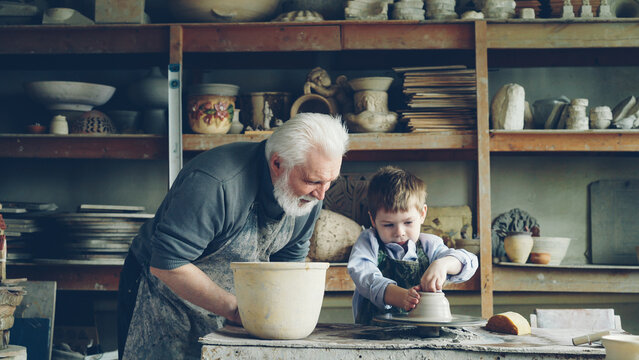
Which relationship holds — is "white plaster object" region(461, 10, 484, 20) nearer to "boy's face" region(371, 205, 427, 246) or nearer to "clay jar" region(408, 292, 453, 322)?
"boy's face" region(371, 205, 427, 246)

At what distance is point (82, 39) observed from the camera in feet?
11.5

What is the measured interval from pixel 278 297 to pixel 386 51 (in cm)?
242

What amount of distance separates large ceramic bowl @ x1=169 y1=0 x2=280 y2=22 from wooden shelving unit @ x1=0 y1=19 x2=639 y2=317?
0.28 feet

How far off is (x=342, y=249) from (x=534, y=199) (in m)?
1.42

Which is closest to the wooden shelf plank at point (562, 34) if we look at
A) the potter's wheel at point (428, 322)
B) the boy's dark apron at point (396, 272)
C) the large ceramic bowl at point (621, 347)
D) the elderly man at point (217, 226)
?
the boy's dark apron at point (396, 272)

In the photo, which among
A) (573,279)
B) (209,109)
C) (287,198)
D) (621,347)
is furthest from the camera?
(209,109)

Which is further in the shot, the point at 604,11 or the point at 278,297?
the point at 604,11

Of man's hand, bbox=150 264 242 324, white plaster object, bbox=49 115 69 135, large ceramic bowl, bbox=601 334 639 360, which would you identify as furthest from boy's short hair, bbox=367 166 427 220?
white plaster object, bbox=49 115 69 135

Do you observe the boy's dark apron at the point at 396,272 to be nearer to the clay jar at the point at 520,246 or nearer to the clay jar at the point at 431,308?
the clay jar at the point at 431,308

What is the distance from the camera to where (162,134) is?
352 centimetres

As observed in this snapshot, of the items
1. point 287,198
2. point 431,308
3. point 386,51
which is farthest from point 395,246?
point 386,51

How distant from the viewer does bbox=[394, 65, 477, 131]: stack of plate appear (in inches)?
134

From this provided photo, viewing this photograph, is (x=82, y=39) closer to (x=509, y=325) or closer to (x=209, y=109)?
(x=209, y=109)

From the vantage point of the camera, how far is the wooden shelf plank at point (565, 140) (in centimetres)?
332
